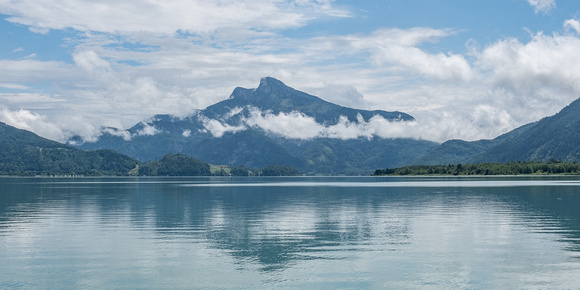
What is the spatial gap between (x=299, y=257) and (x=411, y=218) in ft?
132

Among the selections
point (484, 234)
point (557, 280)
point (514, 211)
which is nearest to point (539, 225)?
point (484, 234)

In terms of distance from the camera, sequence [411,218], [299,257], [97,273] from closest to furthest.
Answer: [97,273] < [299,257] < [411,218]

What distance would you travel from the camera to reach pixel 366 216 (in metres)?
90.1

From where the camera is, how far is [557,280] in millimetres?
40375

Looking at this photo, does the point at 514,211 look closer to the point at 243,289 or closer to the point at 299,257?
the point at 299,257

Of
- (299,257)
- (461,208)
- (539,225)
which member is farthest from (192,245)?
(461,208)

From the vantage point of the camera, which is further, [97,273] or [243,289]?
[97,273]

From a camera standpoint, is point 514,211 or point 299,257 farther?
point 514,211

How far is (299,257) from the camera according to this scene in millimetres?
50250

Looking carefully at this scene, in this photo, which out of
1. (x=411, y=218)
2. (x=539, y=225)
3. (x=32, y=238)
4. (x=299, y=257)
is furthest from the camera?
(x=411, y=218)

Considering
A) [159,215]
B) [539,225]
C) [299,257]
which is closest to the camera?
[299,257]

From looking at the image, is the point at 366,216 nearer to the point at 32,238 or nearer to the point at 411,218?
the point at 411,218

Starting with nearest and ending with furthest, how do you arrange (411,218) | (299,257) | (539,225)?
(299,257) < (539,225) < (411,218)

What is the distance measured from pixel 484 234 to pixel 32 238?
56599 mm
